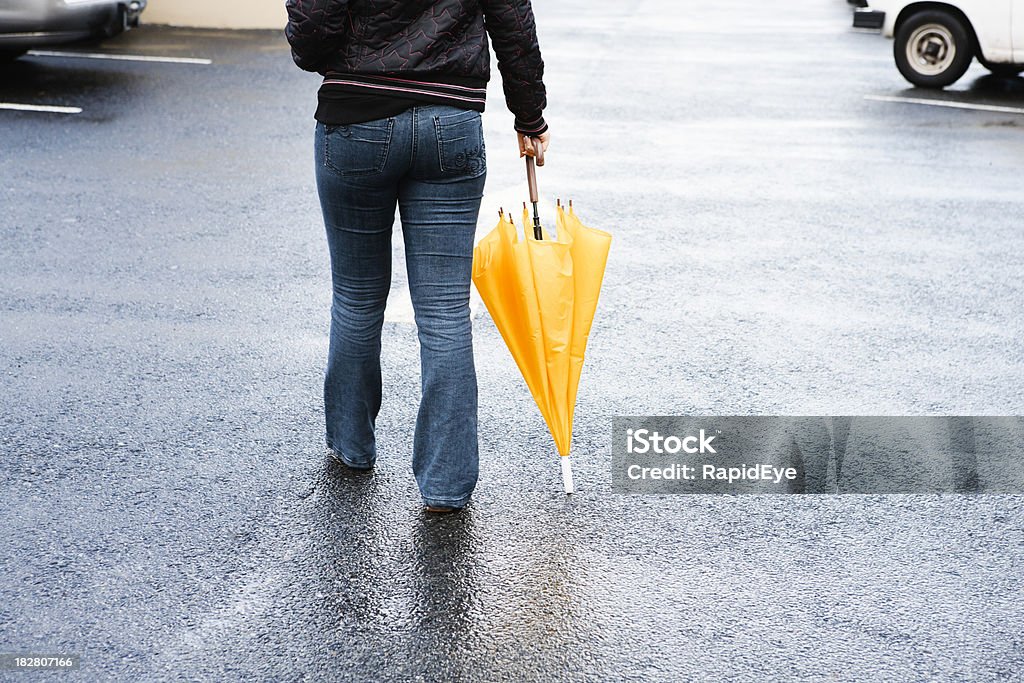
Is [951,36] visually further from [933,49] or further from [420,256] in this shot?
[420,256]

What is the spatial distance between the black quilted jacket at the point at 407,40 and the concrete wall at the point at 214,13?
453 inches

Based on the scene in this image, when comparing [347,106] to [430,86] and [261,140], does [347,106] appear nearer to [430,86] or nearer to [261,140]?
[430,86]

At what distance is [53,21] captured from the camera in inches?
416

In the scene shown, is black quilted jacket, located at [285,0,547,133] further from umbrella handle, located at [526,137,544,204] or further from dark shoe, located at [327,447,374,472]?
dark shoe, located at [327,447,374,472]

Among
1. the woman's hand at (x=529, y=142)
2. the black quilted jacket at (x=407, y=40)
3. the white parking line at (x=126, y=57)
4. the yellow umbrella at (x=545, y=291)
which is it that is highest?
the black quilted jacket at (x=407, y=40)

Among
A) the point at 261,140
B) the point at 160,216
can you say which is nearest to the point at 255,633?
the point at 160,216

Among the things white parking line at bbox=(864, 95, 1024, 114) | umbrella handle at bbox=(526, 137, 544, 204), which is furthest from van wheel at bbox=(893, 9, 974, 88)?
umbrella handle at bbox=(526, 137, 544, 204)

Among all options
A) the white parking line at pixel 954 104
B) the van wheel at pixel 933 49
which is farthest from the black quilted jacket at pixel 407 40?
the van wheel at pixel 933 49

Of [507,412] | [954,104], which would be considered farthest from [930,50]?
[507,412]

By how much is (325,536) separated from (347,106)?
1247 mm

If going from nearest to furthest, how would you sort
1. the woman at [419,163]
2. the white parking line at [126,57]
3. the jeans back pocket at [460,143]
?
the woman at [419,163] < the jeans back pocket at [460,143] < the white parking line at [126,57]

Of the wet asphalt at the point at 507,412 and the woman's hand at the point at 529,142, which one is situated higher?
the woman's hand at the point at 529,142

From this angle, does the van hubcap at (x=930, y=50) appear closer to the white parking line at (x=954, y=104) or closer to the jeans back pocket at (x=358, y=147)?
the white parking line at (x=954, y=104)

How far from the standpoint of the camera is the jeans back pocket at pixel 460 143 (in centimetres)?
349
